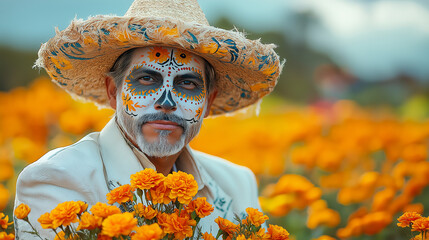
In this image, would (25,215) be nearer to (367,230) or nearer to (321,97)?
(367,230)

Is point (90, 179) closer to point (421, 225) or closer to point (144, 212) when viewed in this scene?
point (144, 212)

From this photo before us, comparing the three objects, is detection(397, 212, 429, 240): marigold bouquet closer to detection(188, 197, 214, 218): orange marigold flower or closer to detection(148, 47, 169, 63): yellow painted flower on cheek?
detection(188, 197, 214, 218): orange marigold flower

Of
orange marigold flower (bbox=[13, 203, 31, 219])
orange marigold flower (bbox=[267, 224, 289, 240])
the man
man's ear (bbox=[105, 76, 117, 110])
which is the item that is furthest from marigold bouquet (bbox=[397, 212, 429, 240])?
man's ear (bbox=[105, 76, 117, 110])

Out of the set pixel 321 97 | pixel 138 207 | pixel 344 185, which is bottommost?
pixel 138 207

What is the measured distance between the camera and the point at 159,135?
9.56 ft

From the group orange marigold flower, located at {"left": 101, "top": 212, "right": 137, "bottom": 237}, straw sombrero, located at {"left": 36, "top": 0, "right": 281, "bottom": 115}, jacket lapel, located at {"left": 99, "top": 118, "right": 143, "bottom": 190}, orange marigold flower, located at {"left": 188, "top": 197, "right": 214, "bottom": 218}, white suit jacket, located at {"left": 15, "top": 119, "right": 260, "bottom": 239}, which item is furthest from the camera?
jacket lapel, located at {"left": 99, "top": 118, "right": 143, "bottom": 190}

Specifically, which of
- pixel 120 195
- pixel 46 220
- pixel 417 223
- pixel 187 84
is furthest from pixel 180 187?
pixel 187 84

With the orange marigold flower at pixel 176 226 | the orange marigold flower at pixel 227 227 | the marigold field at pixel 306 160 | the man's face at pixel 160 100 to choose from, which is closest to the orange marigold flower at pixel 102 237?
the orange marigold flower at pixel 176 226

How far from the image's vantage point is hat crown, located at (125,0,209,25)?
9.59 ft

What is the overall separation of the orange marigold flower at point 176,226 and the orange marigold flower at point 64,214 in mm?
310

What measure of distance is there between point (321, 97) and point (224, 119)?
4430 mm

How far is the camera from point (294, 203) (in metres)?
3.92

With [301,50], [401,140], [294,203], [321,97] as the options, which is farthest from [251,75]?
[301,50]

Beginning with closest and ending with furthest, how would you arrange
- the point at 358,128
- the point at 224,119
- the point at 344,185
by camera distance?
the point at 344,185 → the point at 358,128 → the point at 224,119
